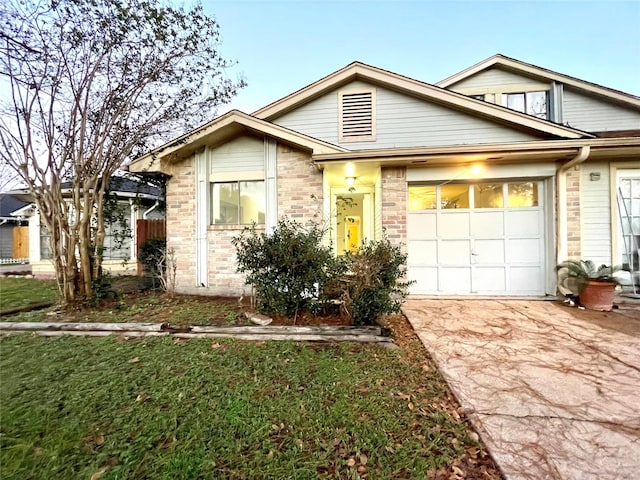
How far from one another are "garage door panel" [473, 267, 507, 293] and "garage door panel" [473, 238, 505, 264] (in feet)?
0.60

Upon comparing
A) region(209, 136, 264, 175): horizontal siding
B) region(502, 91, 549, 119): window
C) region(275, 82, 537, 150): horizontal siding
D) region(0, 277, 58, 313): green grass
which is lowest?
region(0, 277, 58, 313): green grass

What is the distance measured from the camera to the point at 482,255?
622 cm

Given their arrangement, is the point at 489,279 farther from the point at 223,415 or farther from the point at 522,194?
the point at 223,415

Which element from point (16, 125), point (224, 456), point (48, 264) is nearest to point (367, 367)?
point (224, 456)

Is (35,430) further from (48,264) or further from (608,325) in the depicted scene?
(48,264)

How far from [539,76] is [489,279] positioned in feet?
22.8

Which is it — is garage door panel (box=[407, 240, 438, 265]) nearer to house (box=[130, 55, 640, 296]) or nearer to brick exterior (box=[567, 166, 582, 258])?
house (box=[130, 55, 640, 296])

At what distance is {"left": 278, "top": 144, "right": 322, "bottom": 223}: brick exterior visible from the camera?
21.2 feet

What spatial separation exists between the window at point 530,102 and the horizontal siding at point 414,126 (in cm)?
297

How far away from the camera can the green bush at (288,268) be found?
13.9 feet

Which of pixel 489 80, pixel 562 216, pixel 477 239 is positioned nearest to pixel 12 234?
pixel 477 239

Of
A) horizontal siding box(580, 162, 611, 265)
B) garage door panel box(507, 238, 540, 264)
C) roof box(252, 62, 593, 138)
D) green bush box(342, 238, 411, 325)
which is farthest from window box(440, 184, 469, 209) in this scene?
green bush box(342, 238, 411, 325)

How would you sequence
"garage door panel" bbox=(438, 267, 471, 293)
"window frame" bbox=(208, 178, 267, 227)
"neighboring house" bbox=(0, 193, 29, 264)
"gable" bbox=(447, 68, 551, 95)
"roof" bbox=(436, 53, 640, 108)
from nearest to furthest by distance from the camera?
"garage door panel" bbox=(438, 267, 471, 293) → "window frame" bbox=(208, 178, 267, 227) → "roof" bbox=(436, 53, 640, 108) → "gable" bbox=(447, 68, 551, 95) → "neighboring house" bbox=(0, 193, 29, 264)

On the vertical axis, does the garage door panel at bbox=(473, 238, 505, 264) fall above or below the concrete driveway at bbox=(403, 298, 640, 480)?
above
